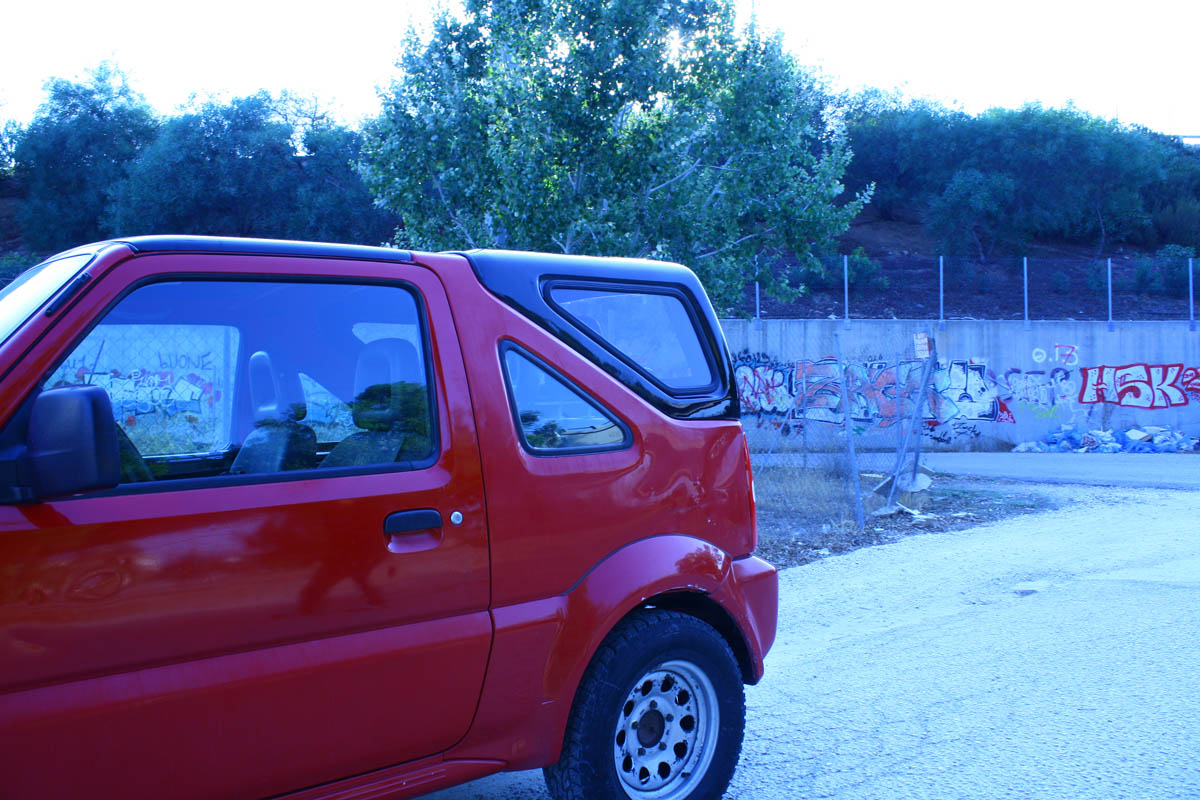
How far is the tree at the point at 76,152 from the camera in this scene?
111 ft

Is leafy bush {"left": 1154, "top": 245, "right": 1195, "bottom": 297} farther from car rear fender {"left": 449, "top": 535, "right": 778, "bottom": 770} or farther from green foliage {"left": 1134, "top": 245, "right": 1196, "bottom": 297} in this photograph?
car rear fender {"left": 449, "top": 535, "right": 778, "bottom": 770}

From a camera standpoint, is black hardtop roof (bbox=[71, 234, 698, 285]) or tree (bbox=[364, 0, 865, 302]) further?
tree (bbox=[364, 0, 865, 302])

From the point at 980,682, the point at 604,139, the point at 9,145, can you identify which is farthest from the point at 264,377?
the point at 9,145

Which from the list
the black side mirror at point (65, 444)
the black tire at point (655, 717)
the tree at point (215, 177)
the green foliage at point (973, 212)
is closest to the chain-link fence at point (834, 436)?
the black tire at point (655, 717)

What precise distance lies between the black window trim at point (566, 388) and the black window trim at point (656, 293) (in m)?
0.22

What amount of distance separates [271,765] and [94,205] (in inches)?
1416

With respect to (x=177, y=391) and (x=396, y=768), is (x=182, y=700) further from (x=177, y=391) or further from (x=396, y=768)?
(x=177, y=391)

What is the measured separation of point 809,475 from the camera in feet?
43.6

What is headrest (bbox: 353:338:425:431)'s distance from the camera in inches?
116

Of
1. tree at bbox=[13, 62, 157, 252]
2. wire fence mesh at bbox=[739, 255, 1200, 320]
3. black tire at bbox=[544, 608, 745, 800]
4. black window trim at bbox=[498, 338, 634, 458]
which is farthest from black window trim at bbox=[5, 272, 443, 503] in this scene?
tree at bbox=[13, 62, 157, 252]

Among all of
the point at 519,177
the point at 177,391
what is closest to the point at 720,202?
the point at 519,177

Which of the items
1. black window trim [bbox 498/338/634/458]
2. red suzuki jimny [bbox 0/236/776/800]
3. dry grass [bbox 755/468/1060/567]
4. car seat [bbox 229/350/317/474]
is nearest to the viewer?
red suzuki jimny [bbox 0/236/776/800]

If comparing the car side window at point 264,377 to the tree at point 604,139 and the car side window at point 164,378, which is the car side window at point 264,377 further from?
the tree at point 604,139

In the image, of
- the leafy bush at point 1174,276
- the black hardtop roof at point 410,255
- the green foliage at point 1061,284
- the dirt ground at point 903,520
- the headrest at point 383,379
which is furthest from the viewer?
the green foliage at point 1061,284
